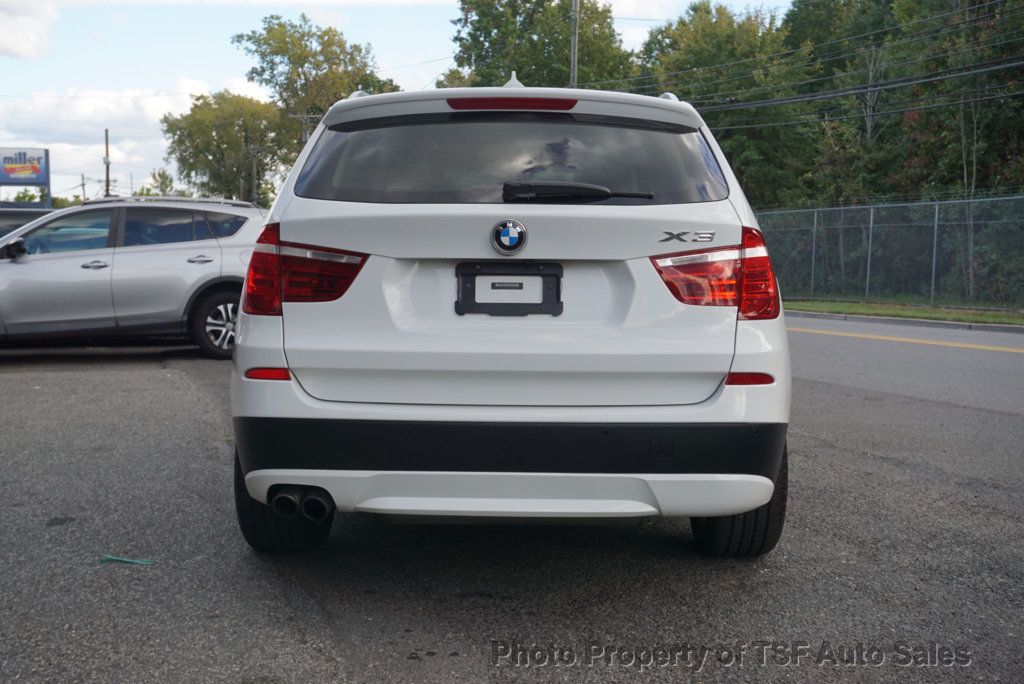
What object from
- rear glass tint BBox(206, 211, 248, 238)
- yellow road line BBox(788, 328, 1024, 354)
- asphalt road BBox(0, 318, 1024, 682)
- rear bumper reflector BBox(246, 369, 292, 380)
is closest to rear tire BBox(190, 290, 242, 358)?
rear glass tint BBox(206, 211, 248, 238)

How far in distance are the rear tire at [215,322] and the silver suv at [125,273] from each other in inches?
0.4

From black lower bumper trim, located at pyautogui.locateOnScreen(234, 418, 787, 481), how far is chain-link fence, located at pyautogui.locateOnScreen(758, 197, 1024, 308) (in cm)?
2190

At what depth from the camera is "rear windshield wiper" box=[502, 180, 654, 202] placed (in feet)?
11.6

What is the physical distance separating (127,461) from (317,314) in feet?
10.7

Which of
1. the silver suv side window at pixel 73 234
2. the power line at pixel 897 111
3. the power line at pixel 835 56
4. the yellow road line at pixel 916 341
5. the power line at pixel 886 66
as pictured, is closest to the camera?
the silver suv side window at pixel 73 234

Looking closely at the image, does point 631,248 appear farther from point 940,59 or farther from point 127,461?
point 940,59

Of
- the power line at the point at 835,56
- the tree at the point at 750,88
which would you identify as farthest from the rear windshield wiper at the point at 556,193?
the tree at the point at 750,88

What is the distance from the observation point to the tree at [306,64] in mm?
82250

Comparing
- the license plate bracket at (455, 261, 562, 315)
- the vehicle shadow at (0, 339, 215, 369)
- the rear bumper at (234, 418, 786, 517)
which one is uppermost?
the license plate bracket at (455, 261, 562, 315)

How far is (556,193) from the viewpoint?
355 cm

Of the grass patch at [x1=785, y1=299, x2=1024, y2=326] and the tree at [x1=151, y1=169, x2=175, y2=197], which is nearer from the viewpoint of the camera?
the grass patch at [x1=785, y1=299, x2=1024, y2=326]

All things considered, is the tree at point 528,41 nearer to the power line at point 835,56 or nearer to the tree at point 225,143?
the power line at point 835,56

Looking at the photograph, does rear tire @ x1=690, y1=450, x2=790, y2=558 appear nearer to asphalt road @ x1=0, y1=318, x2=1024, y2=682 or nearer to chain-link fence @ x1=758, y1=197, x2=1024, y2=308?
asphalt road @ x1=0, y1=318, x2=1024, y2=682

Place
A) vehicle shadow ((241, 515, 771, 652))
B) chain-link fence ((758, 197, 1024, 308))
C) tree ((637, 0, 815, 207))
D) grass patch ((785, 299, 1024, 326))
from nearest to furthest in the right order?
vehicle shadow ((241, 515, 771, 652)) → grass patch ((785, 299, 1024, 326)) → chain-link fence ((758, 197, 1024, 308)) → tree ((637, 0, 815, 207))
